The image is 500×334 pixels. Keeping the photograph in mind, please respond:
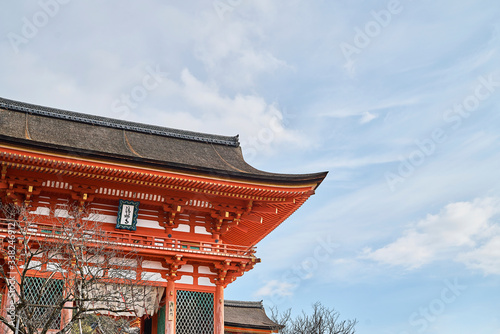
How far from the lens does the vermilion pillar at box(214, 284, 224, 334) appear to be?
58.4 ft

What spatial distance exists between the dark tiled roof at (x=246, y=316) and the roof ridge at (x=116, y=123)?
12.3 metres

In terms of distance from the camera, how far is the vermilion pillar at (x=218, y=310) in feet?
58.4

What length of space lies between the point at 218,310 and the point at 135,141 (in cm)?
858

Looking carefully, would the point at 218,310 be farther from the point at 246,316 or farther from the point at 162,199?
the point at 246,316

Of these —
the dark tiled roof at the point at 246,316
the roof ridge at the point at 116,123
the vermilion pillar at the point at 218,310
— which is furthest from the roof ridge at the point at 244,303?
the vermilion pillar at the point at 218,310

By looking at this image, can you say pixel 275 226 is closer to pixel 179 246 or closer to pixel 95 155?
pixel 179 246

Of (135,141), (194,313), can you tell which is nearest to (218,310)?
(194,313)

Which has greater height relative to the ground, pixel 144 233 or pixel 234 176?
pixel 234 176

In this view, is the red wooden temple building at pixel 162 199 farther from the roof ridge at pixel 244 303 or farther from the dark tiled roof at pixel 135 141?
the roof ridge at pixel 244 303

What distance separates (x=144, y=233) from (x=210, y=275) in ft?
9.46

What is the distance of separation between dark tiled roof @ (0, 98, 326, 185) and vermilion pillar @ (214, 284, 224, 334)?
419cm

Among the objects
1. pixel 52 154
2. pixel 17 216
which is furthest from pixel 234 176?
pixel 17 216

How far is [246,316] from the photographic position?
112 feet

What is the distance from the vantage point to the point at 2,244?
1581 cm
